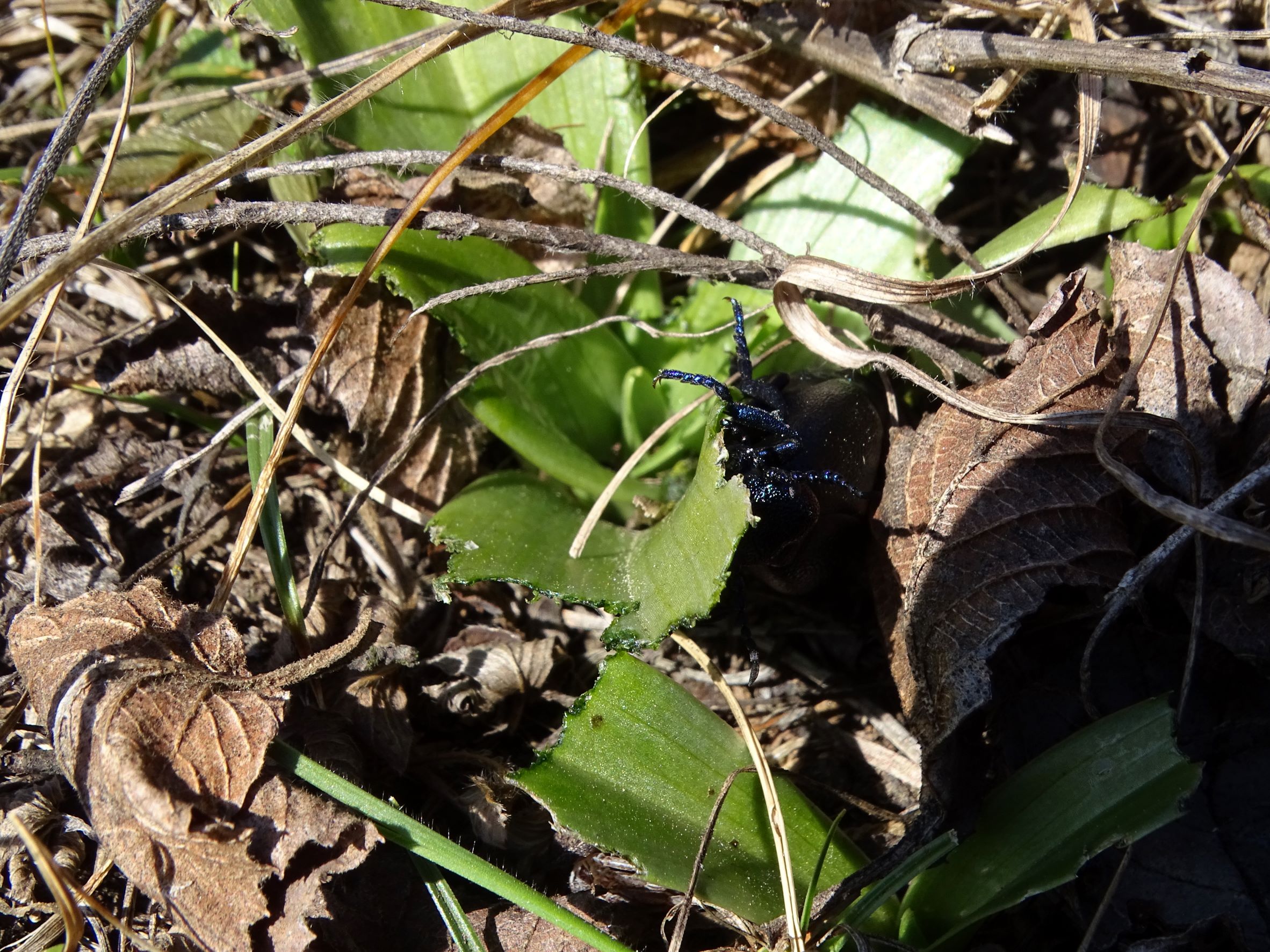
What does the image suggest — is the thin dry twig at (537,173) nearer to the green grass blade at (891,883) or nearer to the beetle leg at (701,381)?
the beetle leg at (701,381)

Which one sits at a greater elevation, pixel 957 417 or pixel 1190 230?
pixel 1190 230

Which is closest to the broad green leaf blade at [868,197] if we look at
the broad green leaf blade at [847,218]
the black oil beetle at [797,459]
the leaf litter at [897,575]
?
the broad green leaf blade at [847,218]

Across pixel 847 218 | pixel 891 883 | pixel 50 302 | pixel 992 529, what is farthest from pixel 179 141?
pixel 891 883

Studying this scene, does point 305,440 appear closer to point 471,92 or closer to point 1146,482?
point 471,92

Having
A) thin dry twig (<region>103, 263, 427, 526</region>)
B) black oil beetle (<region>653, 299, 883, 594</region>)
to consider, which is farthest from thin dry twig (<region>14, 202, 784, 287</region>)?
thin dry twig (<region>103, 263, 427, 526</region>)

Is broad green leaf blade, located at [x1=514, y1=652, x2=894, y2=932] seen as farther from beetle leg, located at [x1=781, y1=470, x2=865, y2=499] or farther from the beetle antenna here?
the beetle antenna

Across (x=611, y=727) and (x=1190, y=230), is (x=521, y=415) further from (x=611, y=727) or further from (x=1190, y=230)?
(x=1190, y=230)

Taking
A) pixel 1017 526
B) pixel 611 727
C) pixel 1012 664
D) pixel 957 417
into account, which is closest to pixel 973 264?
pixel 957 417
